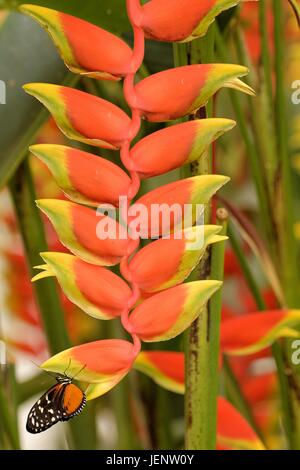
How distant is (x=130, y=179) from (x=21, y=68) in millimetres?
63

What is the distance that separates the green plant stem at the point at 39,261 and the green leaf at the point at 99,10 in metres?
0.06

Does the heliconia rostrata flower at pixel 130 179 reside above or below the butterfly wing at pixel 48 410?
above

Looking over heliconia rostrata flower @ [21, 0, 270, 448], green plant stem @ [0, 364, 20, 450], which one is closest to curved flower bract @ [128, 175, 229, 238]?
heliconia rostrata flower @ [21, 0, 270, 448]

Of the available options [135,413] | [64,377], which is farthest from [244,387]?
[64,377]

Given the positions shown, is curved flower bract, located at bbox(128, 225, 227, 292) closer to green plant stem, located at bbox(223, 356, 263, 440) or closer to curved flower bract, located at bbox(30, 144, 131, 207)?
curved flower bract, located at bbox(30, 144, 131, 207)

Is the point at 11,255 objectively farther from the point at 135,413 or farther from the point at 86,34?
the point at 86,34

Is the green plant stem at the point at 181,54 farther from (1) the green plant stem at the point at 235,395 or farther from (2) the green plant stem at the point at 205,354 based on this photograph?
(1) the green plant stem at the point at 235,395

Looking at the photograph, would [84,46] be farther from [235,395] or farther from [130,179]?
[235,395]

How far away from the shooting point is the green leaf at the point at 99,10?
25 cm

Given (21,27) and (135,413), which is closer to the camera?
(21,27)

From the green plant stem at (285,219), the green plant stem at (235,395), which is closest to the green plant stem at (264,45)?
the green plant stem at (285,219)

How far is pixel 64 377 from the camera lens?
8.3 inches

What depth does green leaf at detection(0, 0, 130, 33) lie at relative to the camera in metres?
0.25
